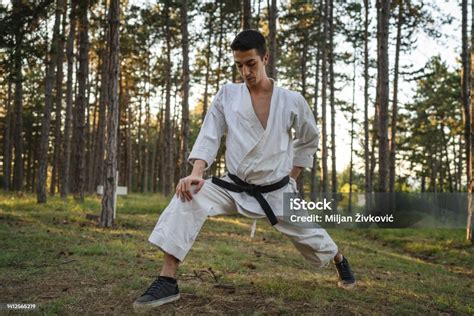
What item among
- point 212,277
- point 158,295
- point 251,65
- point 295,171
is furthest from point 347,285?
point 251,65

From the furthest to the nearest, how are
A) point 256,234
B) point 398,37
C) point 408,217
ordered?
point 398,37, point 408,217, point 256,234

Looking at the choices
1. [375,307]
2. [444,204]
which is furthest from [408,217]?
[375,307]

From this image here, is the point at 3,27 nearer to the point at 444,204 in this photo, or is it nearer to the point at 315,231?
the point at 315,231

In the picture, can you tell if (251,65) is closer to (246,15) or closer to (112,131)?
(112,131)

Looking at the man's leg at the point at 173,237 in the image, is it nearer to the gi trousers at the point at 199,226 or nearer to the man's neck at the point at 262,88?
the gi trousers at the point at 199,226

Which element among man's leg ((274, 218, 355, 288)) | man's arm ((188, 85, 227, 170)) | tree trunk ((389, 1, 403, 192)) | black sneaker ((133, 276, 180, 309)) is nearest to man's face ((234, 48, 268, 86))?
man's arm ((188, 85, 227, 170))

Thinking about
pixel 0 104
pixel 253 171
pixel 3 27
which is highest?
pixel 0 104

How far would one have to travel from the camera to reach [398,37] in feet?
61.9

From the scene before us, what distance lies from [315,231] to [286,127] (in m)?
0.95

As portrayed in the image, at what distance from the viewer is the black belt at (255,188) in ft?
11.9

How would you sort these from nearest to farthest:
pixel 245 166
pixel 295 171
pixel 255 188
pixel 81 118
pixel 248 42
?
pixel 248 42 < pixel 245 166 < pixel 255 188 < pixel 295 171 < pixel 81 118

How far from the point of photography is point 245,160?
11.8 ft

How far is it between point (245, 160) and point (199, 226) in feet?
2.19

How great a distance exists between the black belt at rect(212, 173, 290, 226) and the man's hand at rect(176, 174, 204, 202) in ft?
0.98
